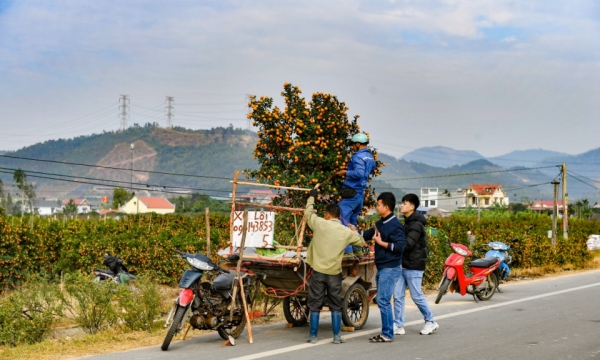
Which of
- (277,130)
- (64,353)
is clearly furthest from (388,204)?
(277,130)

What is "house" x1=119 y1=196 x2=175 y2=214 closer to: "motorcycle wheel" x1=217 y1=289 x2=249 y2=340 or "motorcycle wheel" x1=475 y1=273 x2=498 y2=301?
"motorcycle wheel" x1=475 y1=273 x2=498 y2=301

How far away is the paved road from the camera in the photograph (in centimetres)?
883

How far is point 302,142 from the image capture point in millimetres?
15484

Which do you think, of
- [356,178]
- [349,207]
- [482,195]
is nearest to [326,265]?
[349,207]

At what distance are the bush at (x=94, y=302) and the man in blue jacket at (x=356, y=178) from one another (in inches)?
141

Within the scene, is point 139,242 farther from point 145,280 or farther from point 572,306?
point 572,306

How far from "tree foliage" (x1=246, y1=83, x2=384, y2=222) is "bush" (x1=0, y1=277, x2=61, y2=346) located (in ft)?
18.2

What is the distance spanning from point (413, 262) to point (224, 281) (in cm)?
255

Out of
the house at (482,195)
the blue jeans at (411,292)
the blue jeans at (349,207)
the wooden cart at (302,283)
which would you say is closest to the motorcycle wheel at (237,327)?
the wooden cart at (302,283)

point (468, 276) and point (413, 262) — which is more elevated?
point (413, 262)

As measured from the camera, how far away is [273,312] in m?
12.2

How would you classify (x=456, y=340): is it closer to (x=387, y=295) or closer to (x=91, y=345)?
(x=387, y=295)

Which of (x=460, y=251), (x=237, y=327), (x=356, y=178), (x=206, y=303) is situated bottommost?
(x=237, y=327)

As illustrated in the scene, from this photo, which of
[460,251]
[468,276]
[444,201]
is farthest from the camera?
[444,201]
